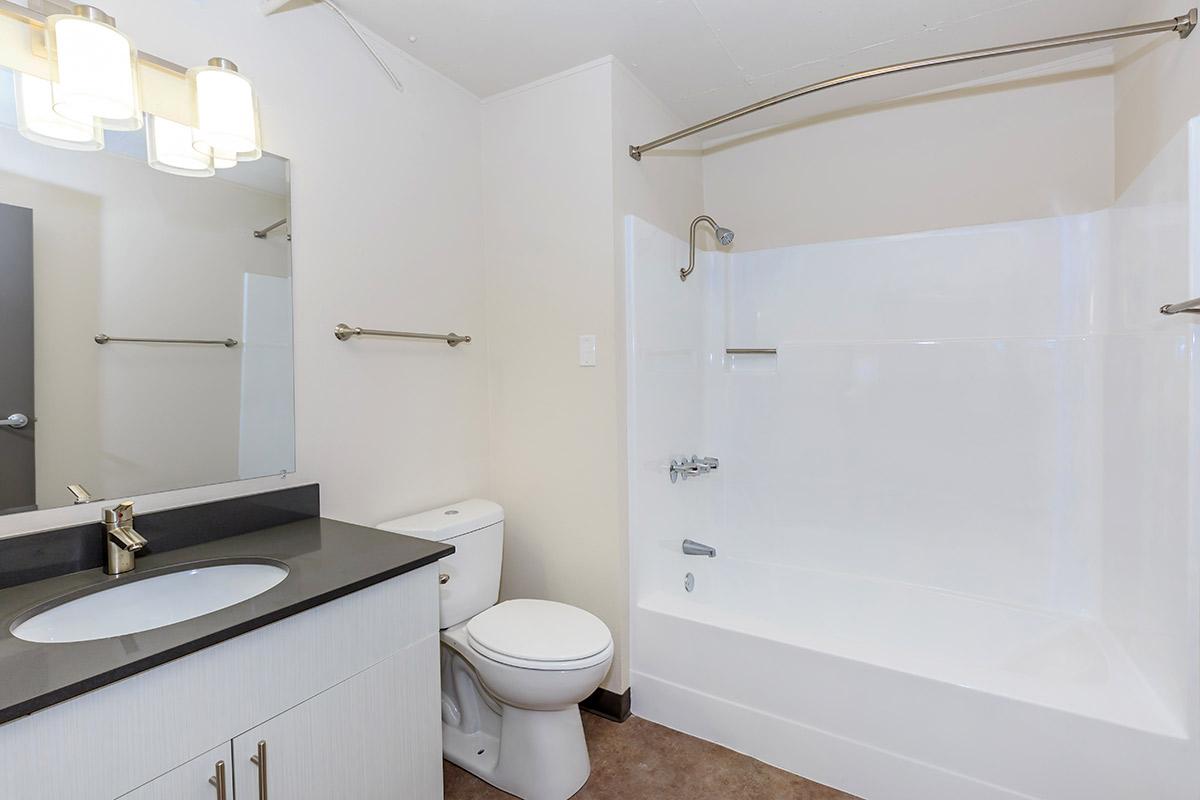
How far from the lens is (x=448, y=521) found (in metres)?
1.86

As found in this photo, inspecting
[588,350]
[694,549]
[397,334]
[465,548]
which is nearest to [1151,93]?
[588,350]

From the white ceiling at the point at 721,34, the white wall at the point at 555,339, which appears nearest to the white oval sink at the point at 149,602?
the white wall at the point at 555,339

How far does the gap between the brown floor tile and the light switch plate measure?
1286 mm

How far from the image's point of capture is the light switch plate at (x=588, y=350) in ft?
6.68

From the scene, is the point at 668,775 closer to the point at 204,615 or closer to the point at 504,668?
the point at 504,668

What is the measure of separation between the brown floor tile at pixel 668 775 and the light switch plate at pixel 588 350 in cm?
129

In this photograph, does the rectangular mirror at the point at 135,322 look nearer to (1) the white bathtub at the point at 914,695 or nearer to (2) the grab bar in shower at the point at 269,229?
(2) the grab bar in shower at the point at 269,229

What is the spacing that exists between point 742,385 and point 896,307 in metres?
0.71

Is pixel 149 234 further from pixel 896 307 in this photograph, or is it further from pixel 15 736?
pixel 896 307

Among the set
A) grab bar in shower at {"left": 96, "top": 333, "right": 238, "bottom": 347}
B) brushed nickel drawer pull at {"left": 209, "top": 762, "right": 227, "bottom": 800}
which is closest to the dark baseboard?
brushed nickel drawer pull at {"left": 209, "top": 762, "right": 227, "bottom": 800}

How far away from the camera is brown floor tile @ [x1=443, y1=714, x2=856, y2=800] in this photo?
1679 millimetres

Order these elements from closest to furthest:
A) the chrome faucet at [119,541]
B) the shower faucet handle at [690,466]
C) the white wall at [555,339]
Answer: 1. the chrome faucet at [119,541]
2. the white wall at [555,339]
3. the shower faucet handle at [690,466]

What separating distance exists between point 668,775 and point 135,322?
1907 millimetres

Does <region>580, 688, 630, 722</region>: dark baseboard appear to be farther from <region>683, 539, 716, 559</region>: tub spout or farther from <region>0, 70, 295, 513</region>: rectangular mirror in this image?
<region>0, 70, 295, 513</region>: rectangular mirror
